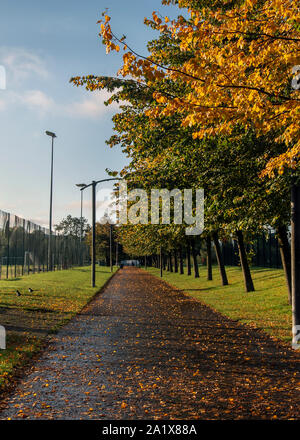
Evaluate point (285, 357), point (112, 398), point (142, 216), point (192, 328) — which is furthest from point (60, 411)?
point (142, 216)

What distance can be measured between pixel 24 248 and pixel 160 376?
34292 millimetres

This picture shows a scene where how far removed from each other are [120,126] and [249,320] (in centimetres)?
→ 726

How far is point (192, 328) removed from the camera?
11156mm

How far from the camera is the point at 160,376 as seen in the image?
21.9ft

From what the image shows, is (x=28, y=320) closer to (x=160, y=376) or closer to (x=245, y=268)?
(x=160, y=376)

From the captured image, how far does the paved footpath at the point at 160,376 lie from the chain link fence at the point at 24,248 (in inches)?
923

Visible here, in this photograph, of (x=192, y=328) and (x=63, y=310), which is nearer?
(x=192, y=328)

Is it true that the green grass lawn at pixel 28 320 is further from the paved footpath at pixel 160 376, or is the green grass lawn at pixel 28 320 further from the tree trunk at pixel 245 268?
the tree trunk at pixel 245 268

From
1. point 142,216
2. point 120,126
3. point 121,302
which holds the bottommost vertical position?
point 121,302

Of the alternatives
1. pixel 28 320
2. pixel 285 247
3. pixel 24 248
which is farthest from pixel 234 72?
pixel 24 248

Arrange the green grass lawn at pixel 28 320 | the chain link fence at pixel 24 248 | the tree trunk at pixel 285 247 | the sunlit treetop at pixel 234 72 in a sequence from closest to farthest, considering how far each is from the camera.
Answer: the sunlit treetop at pixel 234 72 → the green grass lawn at pixel 28 320 → the tree trunk at pixel 285 247 → the chain link fence at pixel 24 248

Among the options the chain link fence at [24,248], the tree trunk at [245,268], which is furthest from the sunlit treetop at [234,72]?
the chain link fence at [24,248]

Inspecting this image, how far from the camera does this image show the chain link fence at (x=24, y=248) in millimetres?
33188
